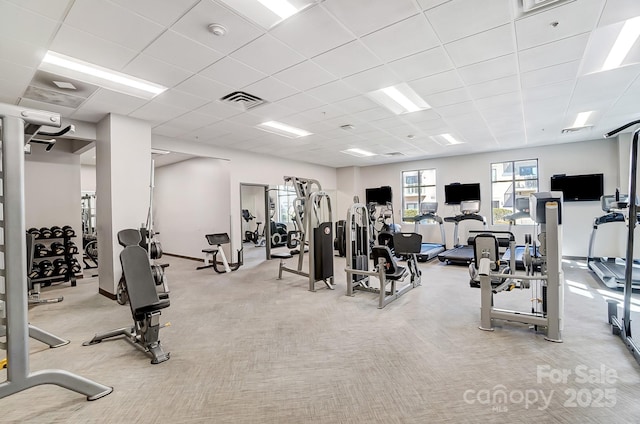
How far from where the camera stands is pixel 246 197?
458 inches

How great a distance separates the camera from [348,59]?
10.8ft

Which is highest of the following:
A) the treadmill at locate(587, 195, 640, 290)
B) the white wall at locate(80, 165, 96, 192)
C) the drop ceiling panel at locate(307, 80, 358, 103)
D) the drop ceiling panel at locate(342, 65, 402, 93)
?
the drop ceiling panel at locate(342, 65, 402, 93)

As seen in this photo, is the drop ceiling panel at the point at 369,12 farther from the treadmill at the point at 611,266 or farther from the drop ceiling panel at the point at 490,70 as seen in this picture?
the treadmill at the point at 611,266

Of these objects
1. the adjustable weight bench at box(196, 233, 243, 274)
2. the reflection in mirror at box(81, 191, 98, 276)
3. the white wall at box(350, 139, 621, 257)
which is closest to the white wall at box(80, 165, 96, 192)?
the reflection in mirror at box(81, 191, 98, 276)

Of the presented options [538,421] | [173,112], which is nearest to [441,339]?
[538,421]

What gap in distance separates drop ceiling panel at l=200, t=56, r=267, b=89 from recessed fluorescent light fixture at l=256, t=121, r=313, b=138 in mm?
1754

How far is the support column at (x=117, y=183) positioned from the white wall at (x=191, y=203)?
2638 mm

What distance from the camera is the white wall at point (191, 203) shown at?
7.87 m

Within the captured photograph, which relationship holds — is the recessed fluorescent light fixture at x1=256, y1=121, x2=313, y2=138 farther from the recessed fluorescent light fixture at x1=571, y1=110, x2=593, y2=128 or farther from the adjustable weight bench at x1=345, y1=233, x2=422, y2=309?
the recessed fluorescent light fixture at x1=571, y1=110, x2=593, y2=128

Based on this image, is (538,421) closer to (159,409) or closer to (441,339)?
(441,339)

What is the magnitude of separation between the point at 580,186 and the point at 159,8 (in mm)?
9446

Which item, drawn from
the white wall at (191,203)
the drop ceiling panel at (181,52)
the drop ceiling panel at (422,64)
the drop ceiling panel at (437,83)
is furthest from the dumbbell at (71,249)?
the drop ceiling panel at (437,83)

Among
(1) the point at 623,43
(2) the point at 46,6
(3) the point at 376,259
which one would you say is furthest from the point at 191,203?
(1) the point at 623,43

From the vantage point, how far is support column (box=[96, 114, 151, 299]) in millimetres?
4777
